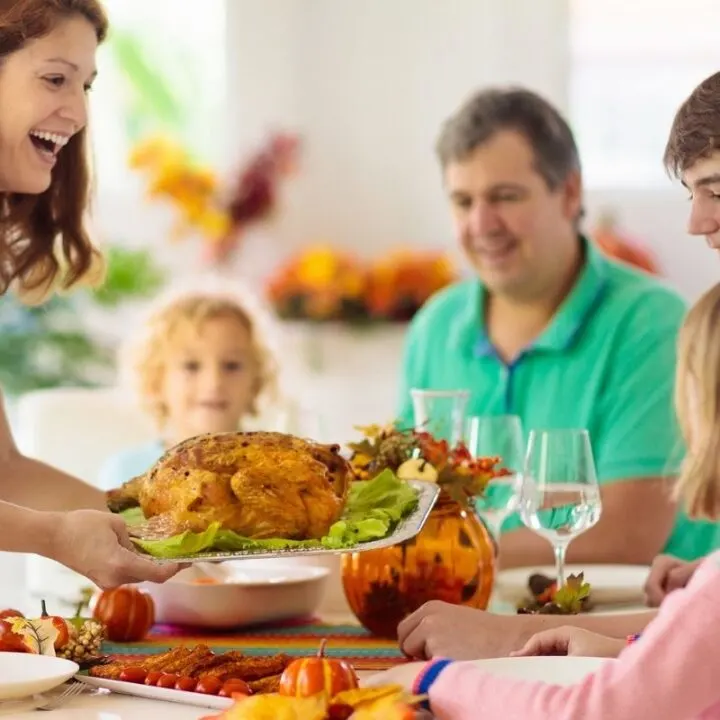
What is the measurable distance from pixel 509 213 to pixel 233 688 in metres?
1.71

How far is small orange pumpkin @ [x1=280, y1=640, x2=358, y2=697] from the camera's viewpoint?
1.27 meters

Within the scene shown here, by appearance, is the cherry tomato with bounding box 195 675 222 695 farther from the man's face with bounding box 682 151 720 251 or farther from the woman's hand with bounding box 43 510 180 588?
the man's face with bounding box 682 151 720 251

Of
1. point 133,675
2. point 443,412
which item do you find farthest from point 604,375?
point 133,675

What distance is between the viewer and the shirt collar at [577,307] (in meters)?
2.96

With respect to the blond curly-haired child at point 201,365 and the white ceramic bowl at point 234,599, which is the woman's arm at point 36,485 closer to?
the white ceramic bowl at point 234,599

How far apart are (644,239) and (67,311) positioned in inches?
70.0

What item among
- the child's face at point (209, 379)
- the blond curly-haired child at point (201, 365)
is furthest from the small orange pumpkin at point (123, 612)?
the child's face at point (209, 379)

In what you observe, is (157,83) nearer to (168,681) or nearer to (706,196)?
(706,196)

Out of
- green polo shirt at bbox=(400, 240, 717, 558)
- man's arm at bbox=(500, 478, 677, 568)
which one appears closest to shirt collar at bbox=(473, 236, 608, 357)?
green polo shirt at bbox=(400, 240, 717, 558)

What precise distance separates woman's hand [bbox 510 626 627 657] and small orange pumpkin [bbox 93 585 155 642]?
53 cm

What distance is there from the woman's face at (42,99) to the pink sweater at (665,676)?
3.78ft

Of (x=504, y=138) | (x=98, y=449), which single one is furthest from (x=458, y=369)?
(x=98, y=449)

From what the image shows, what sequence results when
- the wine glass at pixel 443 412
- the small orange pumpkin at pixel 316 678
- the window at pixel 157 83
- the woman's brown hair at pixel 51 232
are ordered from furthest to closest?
the window at pixel 157 83 < the woman's brown hair at pixel 51 232 < the wine glass at pixel 443 412 < the small orange pumpkin at pixel 316 678

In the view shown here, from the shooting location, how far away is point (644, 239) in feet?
14.5
